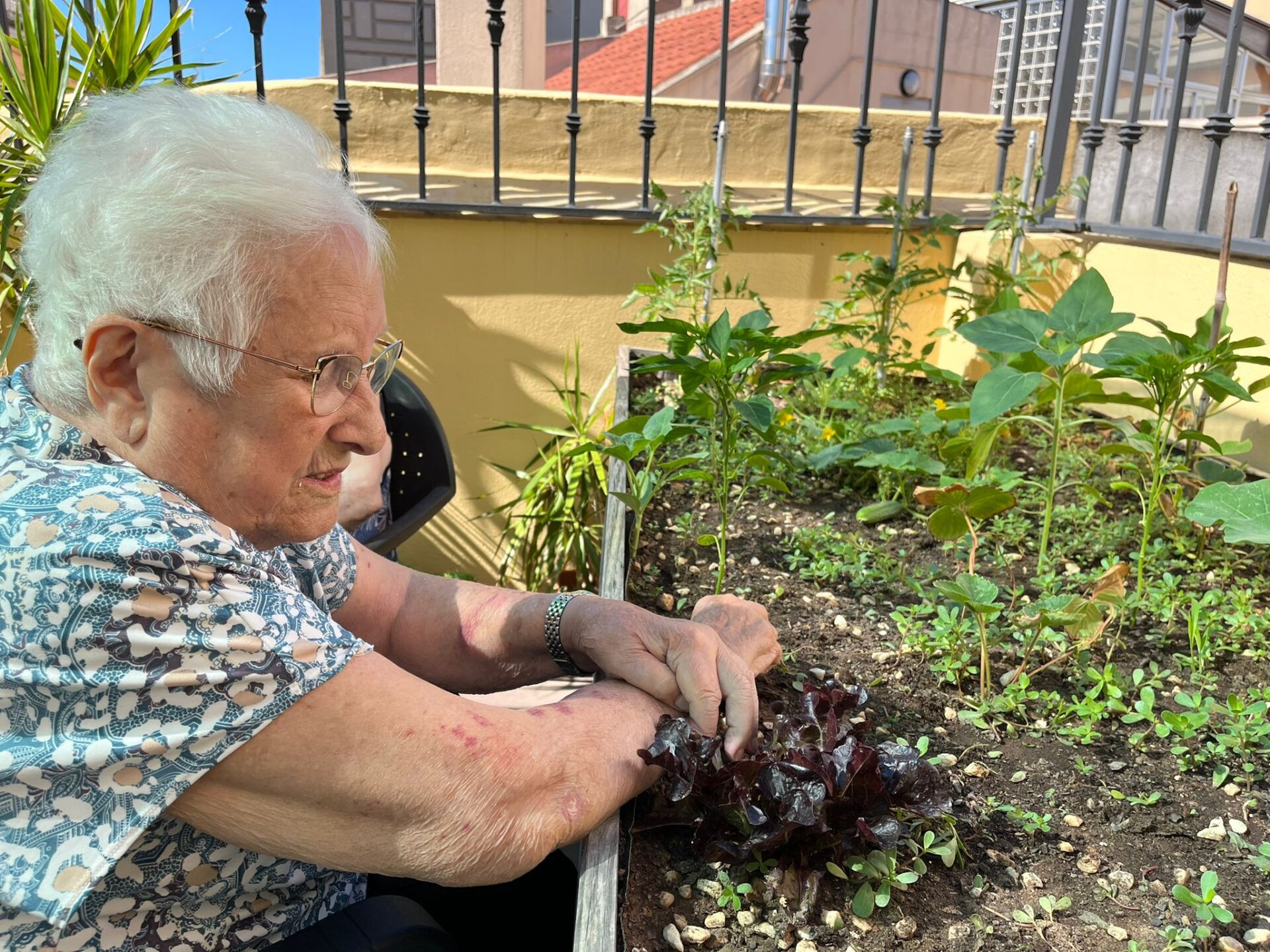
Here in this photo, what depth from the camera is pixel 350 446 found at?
4.58 ft

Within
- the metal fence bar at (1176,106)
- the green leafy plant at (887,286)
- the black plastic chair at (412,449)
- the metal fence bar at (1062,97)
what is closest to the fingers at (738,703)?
the green leafy plant at (887,286)

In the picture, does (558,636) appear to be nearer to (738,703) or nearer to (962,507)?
(738,703)

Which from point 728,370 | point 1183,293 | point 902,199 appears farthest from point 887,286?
point 728,370

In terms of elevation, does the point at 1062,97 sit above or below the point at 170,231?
above

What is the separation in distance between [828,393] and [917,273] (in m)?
0.53

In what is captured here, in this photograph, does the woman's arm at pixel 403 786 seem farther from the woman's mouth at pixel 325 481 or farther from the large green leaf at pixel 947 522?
the large green leaf at pixel 947 522

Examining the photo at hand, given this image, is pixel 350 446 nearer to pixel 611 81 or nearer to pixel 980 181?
pixel 980 181

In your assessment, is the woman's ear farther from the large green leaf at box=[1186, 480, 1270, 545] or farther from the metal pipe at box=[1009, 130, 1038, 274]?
the metal pipe at box=[1009, 130, 1038, 274]

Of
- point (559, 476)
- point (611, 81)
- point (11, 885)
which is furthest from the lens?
point (611, 81)

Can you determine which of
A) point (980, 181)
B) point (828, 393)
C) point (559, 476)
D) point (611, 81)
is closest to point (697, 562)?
point (828, 393)

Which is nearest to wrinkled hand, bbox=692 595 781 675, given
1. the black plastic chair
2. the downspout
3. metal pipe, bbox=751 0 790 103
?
the black plastic chair

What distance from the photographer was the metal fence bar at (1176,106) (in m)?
3.04

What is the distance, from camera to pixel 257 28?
3617 millimetres

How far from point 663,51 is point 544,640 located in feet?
46.2
